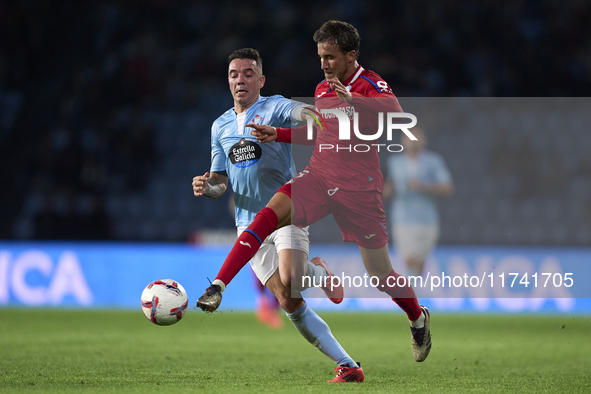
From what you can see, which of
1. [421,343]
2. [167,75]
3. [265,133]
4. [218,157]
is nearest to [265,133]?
[265,133]

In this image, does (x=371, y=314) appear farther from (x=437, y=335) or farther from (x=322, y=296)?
(x=437, y=335)

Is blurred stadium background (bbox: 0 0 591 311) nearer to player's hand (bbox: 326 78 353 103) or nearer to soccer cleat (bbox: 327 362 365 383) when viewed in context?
soccer cleat (bbox: 327 362 365 383)

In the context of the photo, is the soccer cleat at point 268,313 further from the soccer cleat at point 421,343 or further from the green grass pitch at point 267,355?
the soccer cleat at point 421,343

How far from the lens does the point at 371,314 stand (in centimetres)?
1036

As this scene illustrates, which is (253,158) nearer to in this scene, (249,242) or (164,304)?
(249,242)

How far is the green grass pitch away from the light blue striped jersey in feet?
3.68

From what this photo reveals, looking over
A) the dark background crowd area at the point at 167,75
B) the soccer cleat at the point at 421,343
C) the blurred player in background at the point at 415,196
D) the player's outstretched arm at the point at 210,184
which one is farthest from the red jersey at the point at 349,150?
the dark background crowd area at the point at 167,75

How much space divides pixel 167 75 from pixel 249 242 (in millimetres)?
10596

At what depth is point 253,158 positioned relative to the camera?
4891 millimetres

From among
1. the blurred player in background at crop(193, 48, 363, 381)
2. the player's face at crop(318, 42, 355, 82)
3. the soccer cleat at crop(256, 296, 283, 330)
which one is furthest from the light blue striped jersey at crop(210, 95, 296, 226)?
the soccer cleat at crop(256, 296, 283, 330)

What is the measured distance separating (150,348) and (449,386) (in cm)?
285

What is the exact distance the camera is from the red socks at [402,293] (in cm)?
459

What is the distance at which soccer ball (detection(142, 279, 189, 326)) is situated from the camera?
4172 millimetres

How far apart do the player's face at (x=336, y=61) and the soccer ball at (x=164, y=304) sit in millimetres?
1588
